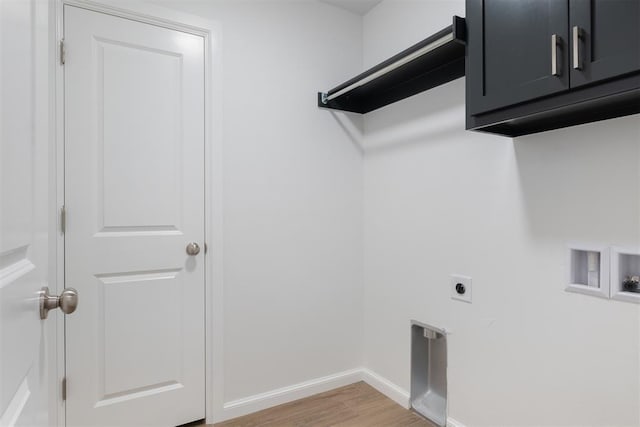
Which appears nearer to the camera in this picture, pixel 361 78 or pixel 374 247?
pixel 361 78

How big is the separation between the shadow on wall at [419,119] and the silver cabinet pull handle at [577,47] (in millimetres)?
730

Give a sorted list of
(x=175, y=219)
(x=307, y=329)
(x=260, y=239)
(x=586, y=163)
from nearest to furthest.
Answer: (x=586, y=163), (x=175, y=219), (x=260, y=239), (x=307, y=329)

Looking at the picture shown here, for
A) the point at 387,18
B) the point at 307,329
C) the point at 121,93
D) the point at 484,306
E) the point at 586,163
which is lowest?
the point at 307,329

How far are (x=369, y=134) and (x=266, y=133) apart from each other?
698 mm

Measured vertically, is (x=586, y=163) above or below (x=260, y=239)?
above

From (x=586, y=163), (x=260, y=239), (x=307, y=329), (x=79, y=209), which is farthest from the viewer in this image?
(x=307, y=329)

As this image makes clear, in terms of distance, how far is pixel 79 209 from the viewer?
5.52ft

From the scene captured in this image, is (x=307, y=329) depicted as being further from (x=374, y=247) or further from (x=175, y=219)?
(x=175, y=219)

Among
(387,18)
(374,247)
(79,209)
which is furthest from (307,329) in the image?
(387,18)

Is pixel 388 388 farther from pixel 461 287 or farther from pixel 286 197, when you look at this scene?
pixel 286 197

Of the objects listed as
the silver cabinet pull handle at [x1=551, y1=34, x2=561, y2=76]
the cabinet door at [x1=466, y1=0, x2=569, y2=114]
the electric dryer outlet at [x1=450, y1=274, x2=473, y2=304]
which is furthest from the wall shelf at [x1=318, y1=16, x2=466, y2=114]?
the electric dryer outlet at [x1=450, y1=274, x2=473, y2=304]

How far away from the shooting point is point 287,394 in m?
2.16

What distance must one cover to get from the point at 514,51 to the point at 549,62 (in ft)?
0.44

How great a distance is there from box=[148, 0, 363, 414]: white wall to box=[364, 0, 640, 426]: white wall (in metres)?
0.17
